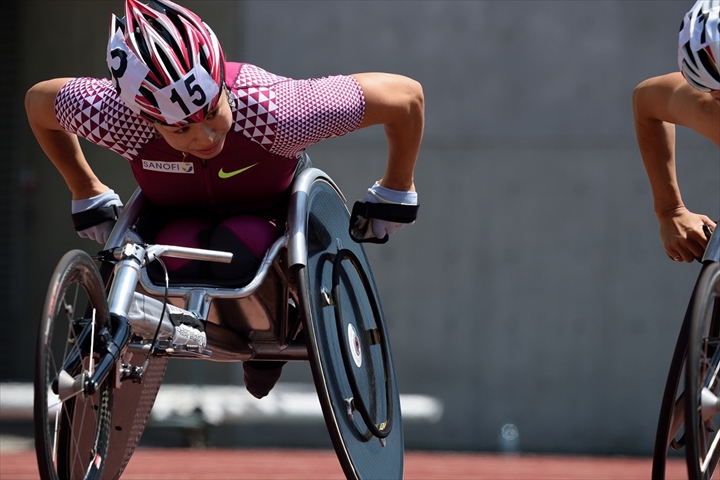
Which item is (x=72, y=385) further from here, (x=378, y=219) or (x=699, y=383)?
(x=378, y=219)

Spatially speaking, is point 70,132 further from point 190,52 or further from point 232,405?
point 232,405

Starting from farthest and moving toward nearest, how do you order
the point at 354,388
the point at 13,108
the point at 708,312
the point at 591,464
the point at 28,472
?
the point at 13,108 < the point at 591,464 < the point at 28,472 < the point at 354,388 < the point at 708,312

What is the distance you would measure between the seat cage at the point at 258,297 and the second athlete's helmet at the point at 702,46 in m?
1.25

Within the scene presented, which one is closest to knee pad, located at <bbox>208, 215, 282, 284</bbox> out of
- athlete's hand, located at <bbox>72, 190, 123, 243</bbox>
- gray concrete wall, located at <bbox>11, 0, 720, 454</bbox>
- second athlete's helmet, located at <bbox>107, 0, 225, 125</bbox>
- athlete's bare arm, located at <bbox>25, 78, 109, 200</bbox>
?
second athlete's helmet, located at <bbox>107, 0, 225, 125</bbox>

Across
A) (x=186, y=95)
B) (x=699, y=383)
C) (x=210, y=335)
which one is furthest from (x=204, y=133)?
(x=699, y=383)

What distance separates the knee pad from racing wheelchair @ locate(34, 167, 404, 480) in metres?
0.06

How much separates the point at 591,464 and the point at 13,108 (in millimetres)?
4661

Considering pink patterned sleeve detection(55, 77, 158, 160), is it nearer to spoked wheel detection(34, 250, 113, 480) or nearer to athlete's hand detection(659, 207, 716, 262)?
spoked wheel detection(34, 250, 113, 480)

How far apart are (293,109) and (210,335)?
2.42ft

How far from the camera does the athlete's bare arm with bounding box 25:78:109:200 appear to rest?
387cm

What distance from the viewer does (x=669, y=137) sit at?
3.95 metres

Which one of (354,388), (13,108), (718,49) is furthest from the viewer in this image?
(13,108)

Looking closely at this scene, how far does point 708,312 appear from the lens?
297 cm

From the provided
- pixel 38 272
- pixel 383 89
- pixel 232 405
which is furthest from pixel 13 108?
pixel 383 89
